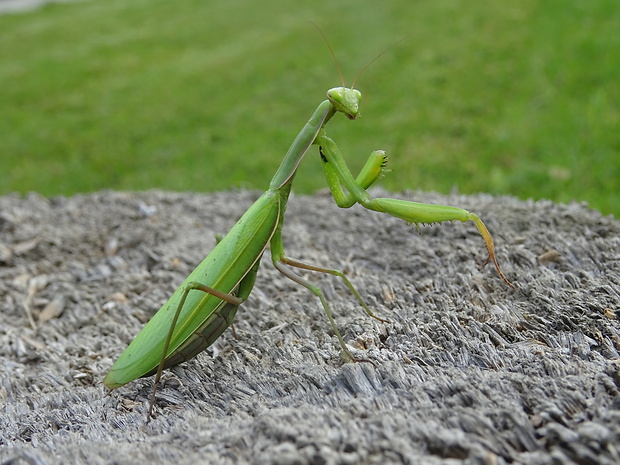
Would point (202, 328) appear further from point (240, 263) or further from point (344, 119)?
point (344, 119)

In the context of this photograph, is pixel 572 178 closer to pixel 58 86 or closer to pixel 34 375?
pixel 34 375

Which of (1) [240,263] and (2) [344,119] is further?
(2) [344,119]

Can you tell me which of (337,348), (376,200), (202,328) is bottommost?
(202,328)

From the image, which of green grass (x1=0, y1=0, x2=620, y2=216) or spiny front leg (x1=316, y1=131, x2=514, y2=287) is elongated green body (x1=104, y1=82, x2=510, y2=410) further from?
green grass (x1=0, y1=0, x2=620, y2=216)

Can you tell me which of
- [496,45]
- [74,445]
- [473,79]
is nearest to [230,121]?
[473,79]

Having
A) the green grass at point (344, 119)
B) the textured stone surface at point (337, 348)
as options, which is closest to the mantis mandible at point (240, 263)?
the textured stone surface at point (337, 348)

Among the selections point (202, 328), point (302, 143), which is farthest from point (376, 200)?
point (202, 328)

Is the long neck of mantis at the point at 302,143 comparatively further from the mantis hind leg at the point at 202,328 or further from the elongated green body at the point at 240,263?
the mantis hind leg at the point at 202,328
